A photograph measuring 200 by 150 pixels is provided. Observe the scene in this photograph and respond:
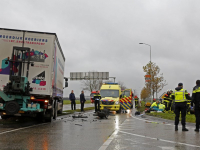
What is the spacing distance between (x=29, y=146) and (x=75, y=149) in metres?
1.20

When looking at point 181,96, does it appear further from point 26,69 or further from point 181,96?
point 26,69

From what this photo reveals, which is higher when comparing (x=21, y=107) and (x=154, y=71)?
(x=154, y=71)

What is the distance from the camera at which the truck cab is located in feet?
78.7

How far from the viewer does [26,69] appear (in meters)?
11.8

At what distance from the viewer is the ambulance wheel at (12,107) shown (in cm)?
1123

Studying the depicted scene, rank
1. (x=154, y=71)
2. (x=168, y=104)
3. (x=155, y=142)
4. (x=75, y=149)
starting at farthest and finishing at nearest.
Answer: (x=154, y=71) → (x=168, y=104) → (x=155, y=142) → (x=75, y=149)

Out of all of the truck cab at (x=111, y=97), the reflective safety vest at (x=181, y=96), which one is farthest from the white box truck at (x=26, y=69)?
the truck cab at (x=111, y=97)

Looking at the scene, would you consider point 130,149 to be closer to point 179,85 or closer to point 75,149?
point 75,149

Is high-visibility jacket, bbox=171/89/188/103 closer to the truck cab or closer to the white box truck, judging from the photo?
the white box truck

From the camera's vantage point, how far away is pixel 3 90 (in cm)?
1145

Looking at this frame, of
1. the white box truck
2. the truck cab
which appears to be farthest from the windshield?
the white box truck

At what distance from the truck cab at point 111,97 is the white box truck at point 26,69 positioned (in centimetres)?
1218

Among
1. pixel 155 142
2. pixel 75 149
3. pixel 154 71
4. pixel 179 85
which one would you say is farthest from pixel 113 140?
pixel 154 71

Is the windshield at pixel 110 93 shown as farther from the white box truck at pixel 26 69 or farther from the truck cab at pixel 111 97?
the white box truck at pixel 26 69
